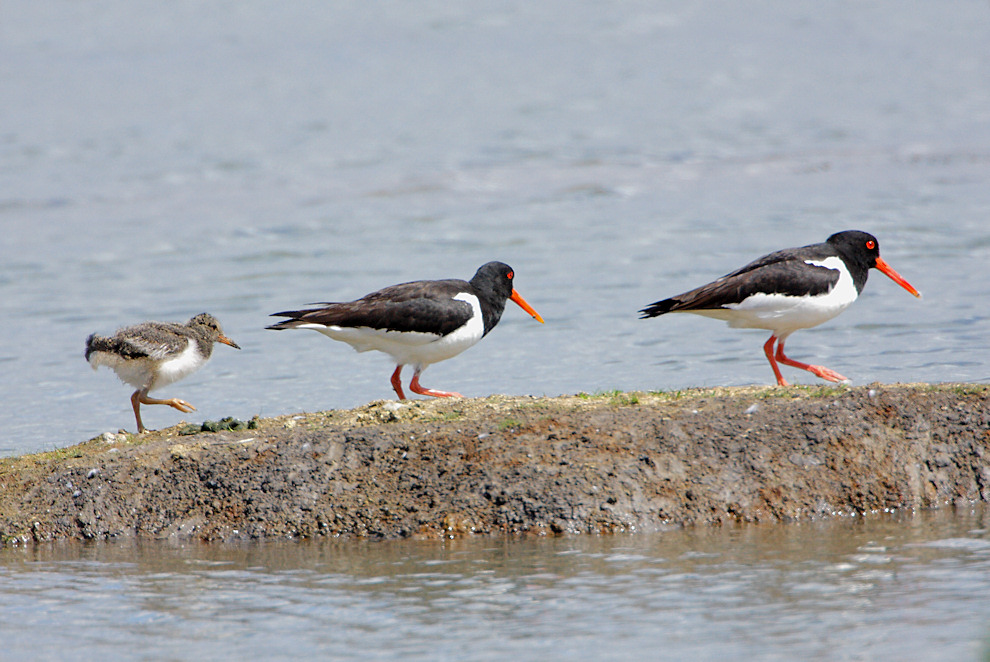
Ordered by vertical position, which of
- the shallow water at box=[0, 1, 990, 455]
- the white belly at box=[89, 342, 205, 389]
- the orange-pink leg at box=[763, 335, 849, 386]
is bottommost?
the orange-pink leg at box=[763, 335, 849, 386]

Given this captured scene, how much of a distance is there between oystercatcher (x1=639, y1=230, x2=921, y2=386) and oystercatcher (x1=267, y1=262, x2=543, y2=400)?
4.88ft

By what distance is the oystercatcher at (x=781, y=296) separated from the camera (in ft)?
27.6

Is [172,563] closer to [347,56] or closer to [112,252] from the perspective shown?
[112,252]

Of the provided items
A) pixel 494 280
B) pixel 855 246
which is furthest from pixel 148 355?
pixel 855 246

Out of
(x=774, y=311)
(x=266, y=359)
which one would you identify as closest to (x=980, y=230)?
(x=774, y=311)

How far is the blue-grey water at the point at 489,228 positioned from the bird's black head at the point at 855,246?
1225mm

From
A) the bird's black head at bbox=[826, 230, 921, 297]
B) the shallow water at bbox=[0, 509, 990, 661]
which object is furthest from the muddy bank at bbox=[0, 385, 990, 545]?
the bird's black head at bbox=[826, 230, 921, 297]

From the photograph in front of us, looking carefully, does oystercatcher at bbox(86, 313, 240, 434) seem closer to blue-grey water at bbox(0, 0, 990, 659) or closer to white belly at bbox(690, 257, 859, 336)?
blue-grey water at bbox(0, 0, 990, 659)

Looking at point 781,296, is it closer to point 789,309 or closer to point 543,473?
point 789,309

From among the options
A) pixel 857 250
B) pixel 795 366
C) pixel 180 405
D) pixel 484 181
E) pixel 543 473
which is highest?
pixel 484 181

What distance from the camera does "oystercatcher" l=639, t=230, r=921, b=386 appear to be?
8.41 meters

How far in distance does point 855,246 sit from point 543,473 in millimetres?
3973

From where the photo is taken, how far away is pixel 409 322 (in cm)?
859

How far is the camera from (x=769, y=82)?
29375 mm
